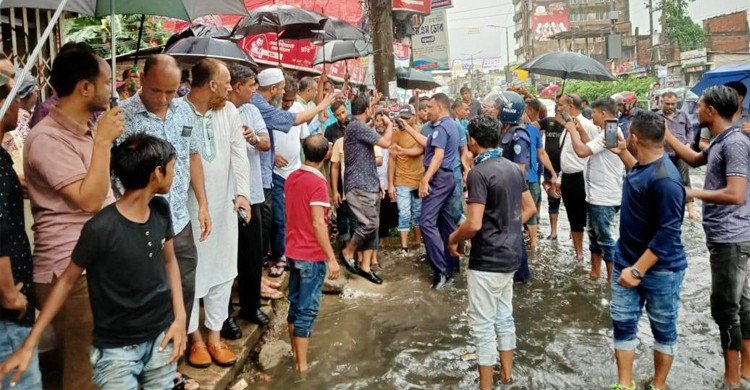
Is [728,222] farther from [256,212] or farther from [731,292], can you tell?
[256,212]

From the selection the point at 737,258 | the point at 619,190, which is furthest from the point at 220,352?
the point at 619,190

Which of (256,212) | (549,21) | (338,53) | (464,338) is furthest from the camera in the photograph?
(549,21)

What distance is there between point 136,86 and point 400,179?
3487 mm

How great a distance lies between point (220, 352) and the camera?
379 cm

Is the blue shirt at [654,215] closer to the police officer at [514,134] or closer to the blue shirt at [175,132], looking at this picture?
the police officer at [514,134]

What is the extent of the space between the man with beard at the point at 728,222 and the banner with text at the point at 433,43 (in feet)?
65.3

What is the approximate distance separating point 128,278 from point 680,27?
5201 cm

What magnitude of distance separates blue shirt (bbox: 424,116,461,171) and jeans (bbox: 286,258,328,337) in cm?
274

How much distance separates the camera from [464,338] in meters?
4.76

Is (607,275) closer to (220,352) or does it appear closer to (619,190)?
(619,190)

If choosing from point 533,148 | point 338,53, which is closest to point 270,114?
point 533,148

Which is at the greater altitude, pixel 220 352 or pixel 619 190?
pixel 619 190

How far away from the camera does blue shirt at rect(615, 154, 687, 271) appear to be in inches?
127

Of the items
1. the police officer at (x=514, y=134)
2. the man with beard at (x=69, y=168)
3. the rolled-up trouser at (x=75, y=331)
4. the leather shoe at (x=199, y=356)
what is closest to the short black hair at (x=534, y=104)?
the police officer at (x=514, y=134)
